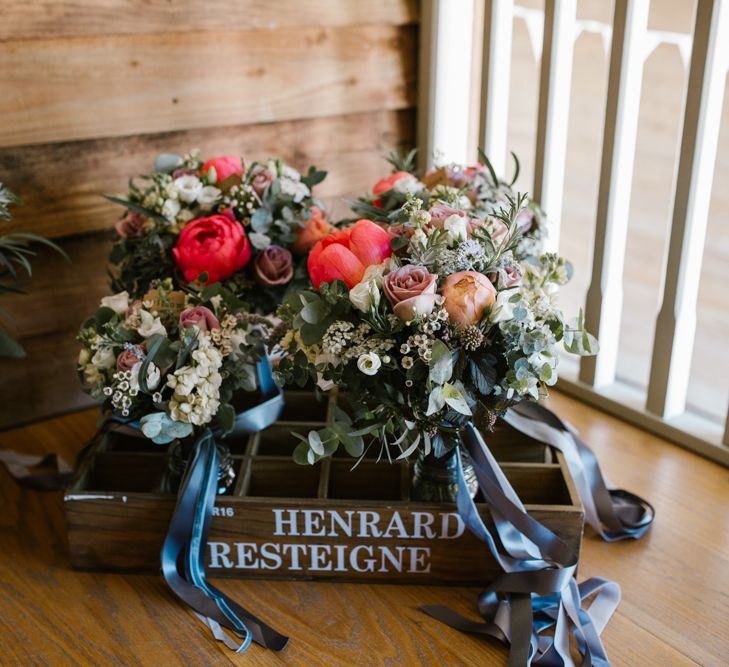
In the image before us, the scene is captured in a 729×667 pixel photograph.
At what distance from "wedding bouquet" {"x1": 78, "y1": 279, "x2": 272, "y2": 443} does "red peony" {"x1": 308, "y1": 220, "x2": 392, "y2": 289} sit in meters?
0.14

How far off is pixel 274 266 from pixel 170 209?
6.0 inches

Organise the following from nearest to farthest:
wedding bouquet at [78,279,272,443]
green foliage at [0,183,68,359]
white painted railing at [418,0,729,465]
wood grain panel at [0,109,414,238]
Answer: wedding bouquet at [78,279,272,443] < green foliage at [0,183,68,359] < white painted railing at [418,0,729,465] < wood grain panel at [0,109,414,238]

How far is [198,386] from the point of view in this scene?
0.97m

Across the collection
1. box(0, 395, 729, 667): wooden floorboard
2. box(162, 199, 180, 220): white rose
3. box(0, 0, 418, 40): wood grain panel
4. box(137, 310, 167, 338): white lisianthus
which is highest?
box(0, 0, 418, 40): wood grain panel

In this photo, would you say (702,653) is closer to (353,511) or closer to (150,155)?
(353,511)

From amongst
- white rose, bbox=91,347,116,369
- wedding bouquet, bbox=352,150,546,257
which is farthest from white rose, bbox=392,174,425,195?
white rose, bbox=91,347,116,369

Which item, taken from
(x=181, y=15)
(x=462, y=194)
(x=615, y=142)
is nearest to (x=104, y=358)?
(x=462, y=194)

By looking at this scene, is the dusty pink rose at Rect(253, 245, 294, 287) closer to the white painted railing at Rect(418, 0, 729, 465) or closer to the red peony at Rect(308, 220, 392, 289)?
the red peony at Rect(308, 220, 392, 289)

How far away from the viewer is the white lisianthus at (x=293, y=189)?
3.93 ft

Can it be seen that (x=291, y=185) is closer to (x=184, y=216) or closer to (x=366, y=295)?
(x=184, y=216)

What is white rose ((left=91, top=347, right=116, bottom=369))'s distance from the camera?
0.98 m

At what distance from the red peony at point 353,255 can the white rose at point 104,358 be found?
0.78 ft

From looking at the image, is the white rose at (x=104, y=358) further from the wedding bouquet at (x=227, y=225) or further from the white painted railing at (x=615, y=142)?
the white painted railing at (x=615, y=142)

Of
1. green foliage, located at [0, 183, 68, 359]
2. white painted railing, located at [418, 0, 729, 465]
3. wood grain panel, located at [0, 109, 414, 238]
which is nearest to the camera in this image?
green foliage, located at [0, 183, 68, 359]
